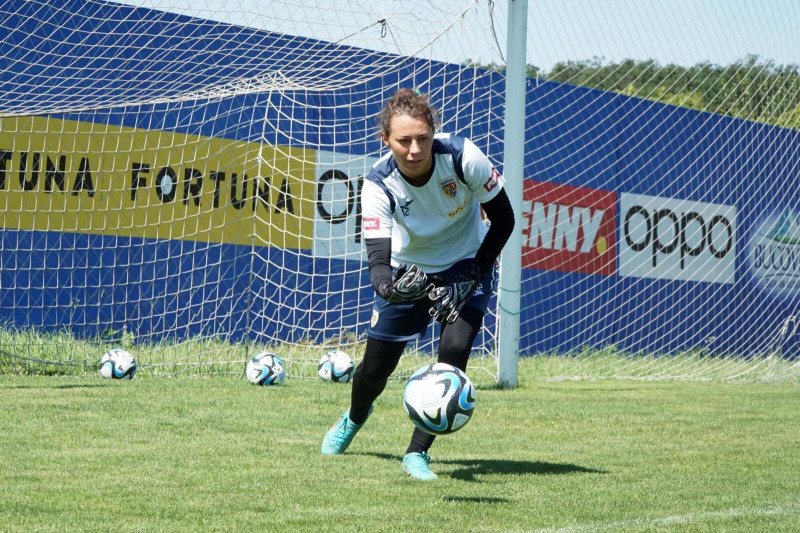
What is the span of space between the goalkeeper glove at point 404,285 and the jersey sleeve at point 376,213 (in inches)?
9.8


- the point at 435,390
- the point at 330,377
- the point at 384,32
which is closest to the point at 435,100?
the point at 384,32

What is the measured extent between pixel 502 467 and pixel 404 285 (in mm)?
1405

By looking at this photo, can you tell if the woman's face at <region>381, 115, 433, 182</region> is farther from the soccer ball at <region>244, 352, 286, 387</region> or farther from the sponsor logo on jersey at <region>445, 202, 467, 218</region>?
the soccer ball at <region>244, 352, 286, 387</region>

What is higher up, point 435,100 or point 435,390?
point 435,100

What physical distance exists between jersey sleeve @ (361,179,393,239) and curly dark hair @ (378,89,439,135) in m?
0.29

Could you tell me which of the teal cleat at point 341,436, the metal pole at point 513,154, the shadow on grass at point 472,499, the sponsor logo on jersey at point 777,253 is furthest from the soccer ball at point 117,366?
the sponsor logo on jersey at point 777,253

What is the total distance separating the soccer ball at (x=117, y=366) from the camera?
8828mm

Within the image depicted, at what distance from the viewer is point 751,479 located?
5.00 meters

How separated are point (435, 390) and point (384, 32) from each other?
22.0 ft

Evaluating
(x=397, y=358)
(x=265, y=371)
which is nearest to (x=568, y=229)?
(x=265, y=371)

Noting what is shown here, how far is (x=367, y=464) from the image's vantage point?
5.09 m

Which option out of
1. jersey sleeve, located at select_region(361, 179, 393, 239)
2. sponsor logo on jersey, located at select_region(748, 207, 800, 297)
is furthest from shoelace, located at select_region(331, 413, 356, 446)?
sponsor logo on jersey, located at select_region(748, 207, 800, 297)

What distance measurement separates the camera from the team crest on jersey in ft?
15.4

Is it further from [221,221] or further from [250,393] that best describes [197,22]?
[250,393]
